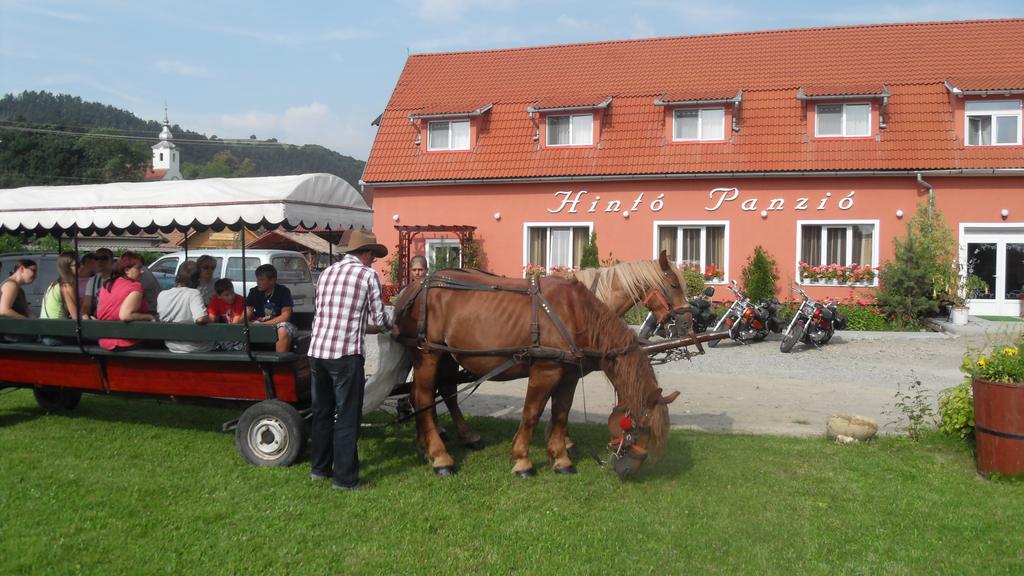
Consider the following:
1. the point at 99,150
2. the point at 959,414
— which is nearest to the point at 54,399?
the point at 959,414

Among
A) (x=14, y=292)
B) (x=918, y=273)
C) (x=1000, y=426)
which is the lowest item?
(x=1000, y=426)

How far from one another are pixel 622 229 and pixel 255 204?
549 inches

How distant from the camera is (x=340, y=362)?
5.87 metres

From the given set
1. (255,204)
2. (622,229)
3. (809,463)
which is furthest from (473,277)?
(622,229)

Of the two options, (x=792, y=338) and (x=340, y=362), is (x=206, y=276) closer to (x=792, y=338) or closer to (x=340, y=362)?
(x=340, y=362)

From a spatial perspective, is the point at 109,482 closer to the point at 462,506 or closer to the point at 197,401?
the point at 197,401

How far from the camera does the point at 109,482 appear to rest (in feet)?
19.5

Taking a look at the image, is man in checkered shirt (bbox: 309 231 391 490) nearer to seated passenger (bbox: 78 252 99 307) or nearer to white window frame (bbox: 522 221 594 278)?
seated passenger (bbox: 78 252 99 307)

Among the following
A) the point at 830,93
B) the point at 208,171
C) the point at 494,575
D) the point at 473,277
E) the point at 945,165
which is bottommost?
the point at 494,575

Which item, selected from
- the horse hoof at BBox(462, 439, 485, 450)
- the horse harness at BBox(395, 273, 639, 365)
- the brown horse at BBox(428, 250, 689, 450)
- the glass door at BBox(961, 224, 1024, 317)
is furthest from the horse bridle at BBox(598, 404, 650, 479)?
the glass door at BBox(961, 224, 1024, 317)

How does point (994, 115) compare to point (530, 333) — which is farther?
point (994, 115)

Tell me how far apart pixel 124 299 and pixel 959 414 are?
7.31 meters

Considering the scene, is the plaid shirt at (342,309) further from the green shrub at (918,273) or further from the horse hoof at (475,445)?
the green shrub at (918,273)

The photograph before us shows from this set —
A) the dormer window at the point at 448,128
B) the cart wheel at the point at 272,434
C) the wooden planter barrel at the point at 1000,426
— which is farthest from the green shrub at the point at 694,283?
the cart wheel at the point at 272,434
